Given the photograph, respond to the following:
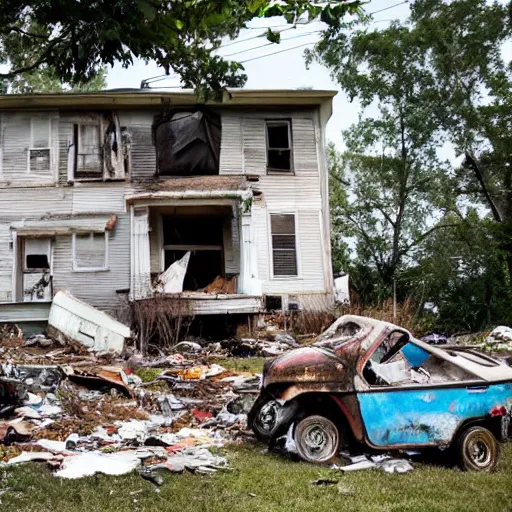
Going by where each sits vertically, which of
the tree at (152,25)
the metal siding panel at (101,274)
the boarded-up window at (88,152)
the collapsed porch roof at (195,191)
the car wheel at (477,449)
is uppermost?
the boarded-up window at (88,152)

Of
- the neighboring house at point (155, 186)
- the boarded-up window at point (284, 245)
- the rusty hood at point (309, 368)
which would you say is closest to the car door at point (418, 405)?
the rusty hood at point (309, 368)

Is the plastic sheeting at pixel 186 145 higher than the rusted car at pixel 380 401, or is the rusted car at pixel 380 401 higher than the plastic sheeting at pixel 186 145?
the plastic sheeting at pixel 186 145

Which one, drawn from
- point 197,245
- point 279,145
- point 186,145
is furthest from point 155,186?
point 279,145

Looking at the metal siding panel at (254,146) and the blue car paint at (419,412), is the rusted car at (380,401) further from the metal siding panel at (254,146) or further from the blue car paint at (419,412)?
the metal siding panel at (254,146)

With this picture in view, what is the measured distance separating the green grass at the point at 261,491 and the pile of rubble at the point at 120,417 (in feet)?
0.88

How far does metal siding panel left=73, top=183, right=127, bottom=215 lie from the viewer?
1847 cm

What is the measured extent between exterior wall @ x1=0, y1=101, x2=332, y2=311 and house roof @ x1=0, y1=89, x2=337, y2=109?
1.19 ft

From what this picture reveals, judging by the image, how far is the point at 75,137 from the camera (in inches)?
743

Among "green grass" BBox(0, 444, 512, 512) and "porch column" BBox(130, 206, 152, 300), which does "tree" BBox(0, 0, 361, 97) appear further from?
"porch column" BBox(130, 206, 152, 300)

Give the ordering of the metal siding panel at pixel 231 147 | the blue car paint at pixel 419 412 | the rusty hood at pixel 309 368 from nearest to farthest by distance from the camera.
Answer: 1. the blue car paint at pixel 419 412
2. the rusty hood at pixel 309 368
3. the metal siding panel at pixel 231 147

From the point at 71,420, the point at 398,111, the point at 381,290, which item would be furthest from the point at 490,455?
the point at 398,111

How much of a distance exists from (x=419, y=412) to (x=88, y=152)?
49.8 ft

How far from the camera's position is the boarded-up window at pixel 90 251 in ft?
59.9

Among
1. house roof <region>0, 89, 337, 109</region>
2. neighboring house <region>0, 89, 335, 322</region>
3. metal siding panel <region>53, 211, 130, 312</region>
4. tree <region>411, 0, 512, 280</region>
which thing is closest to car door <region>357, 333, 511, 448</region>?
neighboring house <region>0, 89, 335, 322</region>
